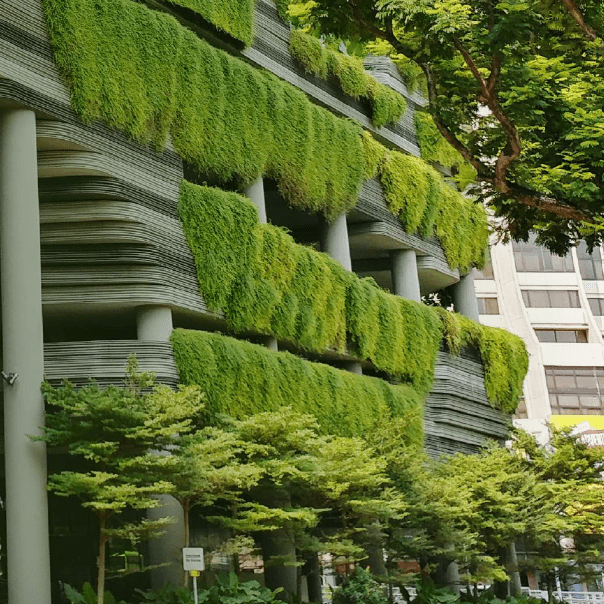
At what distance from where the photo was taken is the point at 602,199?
1670cm

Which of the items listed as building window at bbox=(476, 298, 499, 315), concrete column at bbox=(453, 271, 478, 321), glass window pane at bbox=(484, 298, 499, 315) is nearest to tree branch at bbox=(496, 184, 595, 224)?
concrete column at bbox=(453, 271, 478, 321)

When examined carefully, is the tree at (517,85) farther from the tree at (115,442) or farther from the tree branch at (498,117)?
the tree at (115,442)

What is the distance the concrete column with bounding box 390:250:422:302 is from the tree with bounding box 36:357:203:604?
21.4 meters

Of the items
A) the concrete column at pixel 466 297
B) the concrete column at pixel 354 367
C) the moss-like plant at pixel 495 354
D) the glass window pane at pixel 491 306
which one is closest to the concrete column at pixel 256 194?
the concrete column at pixel 354 367

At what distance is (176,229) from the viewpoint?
32438 mm

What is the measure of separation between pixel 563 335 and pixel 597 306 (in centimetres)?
379

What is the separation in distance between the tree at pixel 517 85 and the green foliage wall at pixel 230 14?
19.0 m

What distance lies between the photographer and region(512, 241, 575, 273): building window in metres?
88.9

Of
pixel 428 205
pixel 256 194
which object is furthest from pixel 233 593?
pixel 428 205

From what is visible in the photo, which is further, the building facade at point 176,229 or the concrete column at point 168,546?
the concrete column at point 168,546

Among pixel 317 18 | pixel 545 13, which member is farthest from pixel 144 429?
pixel 545 13

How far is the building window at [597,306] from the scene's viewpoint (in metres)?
89.8

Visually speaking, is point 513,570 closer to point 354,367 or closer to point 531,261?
point 354,367

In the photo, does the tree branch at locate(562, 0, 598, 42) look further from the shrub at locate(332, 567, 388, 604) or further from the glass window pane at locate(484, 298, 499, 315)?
the glass window pane at locate(484, 298, 499, 315)
